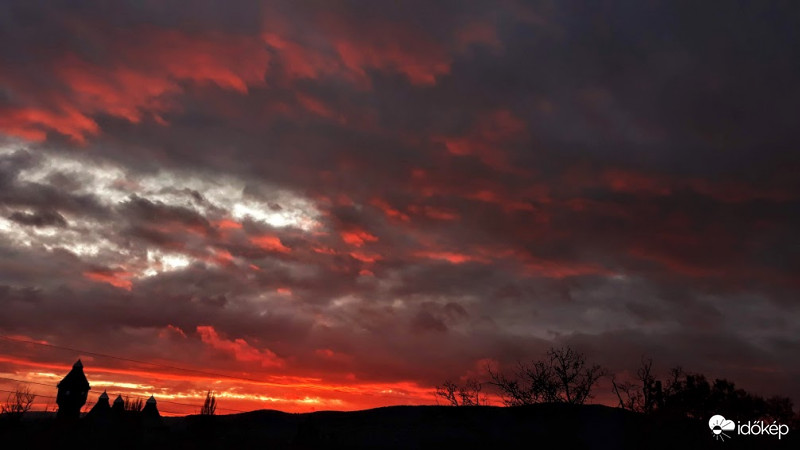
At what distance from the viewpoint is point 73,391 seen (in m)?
70.9

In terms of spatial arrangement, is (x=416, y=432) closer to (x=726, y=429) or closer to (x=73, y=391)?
(x=726, y=429)

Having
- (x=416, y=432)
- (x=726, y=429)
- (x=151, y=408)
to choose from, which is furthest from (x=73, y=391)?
(x=726, y=429)

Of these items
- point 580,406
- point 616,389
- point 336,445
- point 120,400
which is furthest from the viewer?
point 120,400

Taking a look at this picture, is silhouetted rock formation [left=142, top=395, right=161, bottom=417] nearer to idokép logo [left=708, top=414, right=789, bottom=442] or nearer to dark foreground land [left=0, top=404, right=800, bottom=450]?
dark foreground land [left=0, top=404, right=800, bottom=450]

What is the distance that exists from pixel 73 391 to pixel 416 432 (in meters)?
50.1

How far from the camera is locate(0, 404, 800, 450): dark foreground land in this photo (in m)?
37.6

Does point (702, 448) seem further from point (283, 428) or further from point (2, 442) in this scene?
point (2, 442)

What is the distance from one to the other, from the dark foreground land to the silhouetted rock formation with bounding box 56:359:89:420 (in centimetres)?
2155

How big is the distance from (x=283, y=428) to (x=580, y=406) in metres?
21.2

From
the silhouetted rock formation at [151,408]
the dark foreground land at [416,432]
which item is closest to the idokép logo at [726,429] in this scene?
the dark foreground land at [416,432]

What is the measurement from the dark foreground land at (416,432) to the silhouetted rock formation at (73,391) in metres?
21.5

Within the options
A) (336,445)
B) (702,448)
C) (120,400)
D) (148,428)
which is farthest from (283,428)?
(120,400)

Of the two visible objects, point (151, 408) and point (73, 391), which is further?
point (151, 408)

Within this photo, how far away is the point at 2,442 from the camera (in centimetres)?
4650
